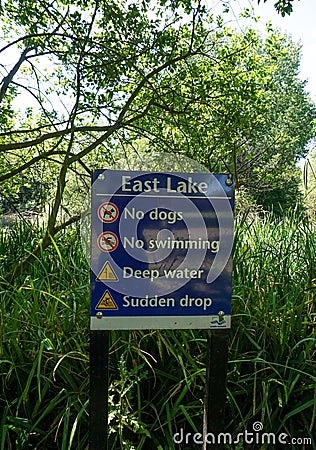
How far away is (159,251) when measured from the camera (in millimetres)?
1907

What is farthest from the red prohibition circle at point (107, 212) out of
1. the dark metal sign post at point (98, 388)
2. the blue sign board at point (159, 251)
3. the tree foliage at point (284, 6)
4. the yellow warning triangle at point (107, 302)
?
the tree foliage at point (284, 6)

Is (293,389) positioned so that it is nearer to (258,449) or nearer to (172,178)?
(258,449)

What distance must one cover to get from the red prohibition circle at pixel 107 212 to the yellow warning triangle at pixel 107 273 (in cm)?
18

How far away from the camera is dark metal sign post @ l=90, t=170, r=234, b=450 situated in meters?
1.87

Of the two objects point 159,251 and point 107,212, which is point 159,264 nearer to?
point 159,251

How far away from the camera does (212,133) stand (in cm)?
448

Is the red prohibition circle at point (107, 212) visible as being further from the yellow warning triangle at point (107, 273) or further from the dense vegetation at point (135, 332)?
the dense vegetation at point (135, 332)

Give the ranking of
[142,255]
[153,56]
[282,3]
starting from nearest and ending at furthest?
[142,255] < [282,3] < [153,56]

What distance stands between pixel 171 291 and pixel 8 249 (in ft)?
5.97

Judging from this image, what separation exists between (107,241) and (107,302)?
246mm

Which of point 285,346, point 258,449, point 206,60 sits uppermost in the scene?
point 206,60

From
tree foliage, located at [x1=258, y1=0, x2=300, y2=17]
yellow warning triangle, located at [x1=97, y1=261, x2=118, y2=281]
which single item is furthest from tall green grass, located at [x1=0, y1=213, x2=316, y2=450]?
tree foliage, located at [x1=258, y1=0, x2=300, y2=17]

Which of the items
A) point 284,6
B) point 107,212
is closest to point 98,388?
point 107,212

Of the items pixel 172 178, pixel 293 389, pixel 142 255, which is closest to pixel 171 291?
pixel 142 255
